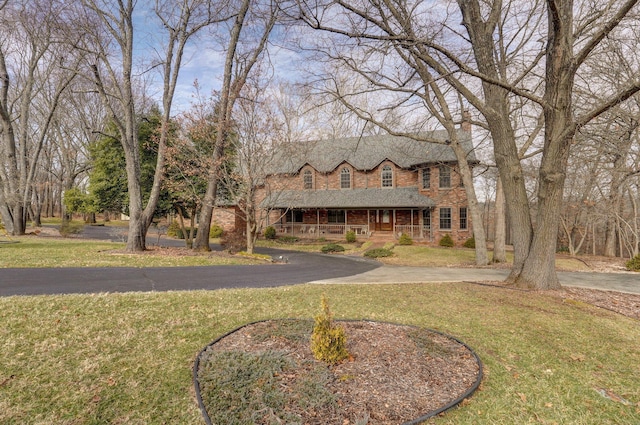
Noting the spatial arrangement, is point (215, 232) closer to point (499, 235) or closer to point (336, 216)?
point (336, 216)

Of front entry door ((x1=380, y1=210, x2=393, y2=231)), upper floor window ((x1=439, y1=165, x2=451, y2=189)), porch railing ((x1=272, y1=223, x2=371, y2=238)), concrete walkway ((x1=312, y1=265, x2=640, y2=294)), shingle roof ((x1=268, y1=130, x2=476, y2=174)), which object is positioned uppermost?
shingle roof ((x1=268, y1=130, x2=476, y2=174))

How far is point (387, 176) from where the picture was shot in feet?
86.4

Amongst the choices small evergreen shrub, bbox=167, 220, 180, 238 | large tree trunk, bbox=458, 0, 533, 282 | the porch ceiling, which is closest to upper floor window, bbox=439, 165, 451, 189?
the porch ceiling

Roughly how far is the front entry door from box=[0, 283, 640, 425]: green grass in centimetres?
1852

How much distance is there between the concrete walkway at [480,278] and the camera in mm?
9781

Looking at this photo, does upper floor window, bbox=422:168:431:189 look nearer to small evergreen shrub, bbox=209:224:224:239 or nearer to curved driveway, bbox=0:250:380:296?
curved driveway, bbox=0:250:380:296

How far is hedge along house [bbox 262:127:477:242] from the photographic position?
23.8 meters

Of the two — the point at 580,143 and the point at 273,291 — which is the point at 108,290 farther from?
the point at 580,143

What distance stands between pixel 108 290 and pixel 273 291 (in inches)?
140

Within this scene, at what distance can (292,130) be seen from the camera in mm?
16312

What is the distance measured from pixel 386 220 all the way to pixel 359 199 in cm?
279

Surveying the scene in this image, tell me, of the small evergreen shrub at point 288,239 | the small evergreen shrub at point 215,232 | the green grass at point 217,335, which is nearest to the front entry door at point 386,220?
the small evergreen shrub at point 288,239

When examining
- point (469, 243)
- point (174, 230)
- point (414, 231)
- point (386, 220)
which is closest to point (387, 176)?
point (386, 220)

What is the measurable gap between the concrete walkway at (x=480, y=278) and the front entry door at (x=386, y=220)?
44.8ft
